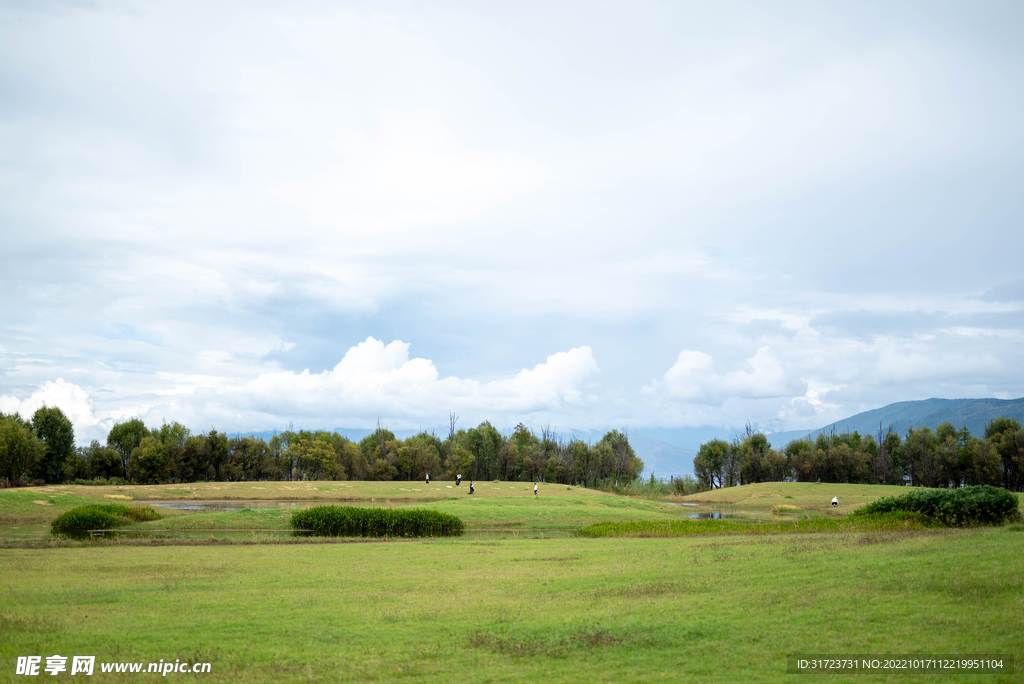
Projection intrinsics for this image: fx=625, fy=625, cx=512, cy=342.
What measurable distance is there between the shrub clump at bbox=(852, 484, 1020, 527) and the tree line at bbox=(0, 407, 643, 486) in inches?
3027

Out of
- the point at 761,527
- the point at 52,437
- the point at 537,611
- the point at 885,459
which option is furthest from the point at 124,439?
the point at 885,459

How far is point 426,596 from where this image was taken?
1337cm

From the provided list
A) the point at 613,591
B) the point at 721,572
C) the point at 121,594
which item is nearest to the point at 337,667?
the point at 613,591

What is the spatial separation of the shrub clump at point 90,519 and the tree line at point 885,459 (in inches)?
3467

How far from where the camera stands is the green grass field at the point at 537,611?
27.8 feet

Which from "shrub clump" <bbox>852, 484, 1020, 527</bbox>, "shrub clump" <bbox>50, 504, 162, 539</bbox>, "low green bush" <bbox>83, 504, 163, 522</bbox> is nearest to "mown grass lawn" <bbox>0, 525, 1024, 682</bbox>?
"shrub clump" <bbox>852, 484, 1020, 527</bbox>

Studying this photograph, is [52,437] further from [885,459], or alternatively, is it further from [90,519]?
[885,459]

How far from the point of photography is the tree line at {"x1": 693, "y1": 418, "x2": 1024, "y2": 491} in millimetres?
81062

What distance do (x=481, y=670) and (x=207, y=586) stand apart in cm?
937

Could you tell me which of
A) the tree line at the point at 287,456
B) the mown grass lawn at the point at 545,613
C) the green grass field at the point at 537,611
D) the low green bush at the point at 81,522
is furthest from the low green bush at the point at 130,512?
the tree line at the point at 287,456

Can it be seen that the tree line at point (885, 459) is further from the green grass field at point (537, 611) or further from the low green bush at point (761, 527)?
the green grass field at point (537, 611)

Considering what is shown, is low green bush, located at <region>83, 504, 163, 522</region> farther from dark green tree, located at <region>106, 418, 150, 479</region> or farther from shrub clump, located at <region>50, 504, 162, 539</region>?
dark green tree, located at <region>106, 418, 150, 479</region>

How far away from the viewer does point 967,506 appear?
73.9 feet

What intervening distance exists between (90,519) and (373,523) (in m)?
13.3
